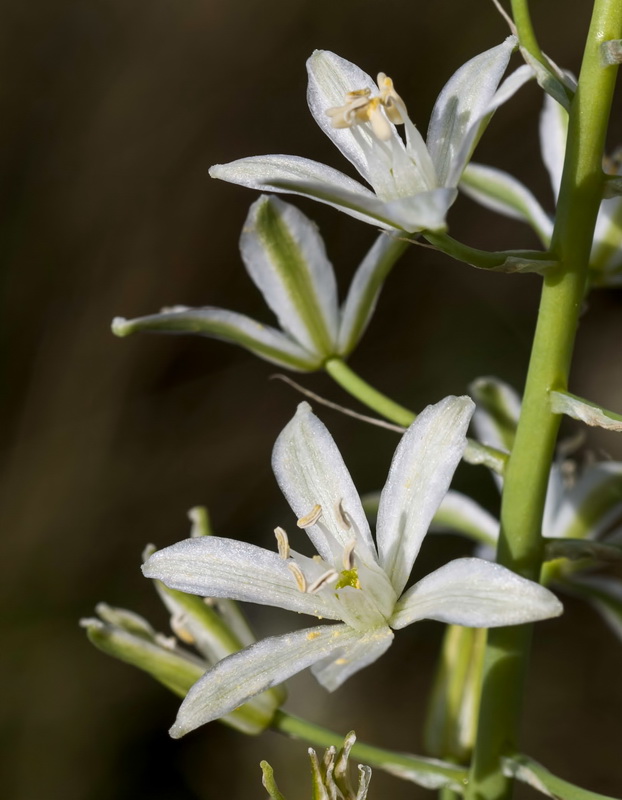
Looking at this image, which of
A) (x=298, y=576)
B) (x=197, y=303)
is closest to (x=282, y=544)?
(x=298, y=576)

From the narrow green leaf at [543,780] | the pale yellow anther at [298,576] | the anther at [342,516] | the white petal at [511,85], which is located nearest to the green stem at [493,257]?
the white petal at [511,85]

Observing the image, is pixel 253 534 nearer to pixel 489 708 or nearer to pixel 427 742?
pixel 427 742

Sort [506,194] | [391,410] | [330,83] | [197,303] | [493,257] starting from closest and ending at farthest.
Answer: [493,257] < [330,83] < [391,410] < [506,194] < [197,303]

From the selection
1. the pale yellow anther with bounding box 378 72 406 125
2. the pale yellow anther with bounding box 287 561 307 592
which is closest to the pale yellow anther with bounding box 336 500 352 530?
the pale yellow anther with bounding box 287 561 307 592

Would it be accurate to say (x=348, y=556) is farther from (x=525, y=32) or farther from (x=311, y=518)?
(x=525, y=32)

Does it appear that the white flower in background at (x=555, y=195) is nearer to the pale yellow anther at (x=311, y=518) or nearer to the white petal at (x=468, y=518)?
the white petal at (x=468, y=518)

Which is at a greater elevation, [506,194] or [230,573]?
[506,194]

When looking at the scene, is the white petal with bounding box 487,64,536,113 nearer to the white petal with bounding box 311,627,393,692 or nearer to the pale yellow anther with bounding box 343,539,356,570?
the pale yellow anther with bounding box 343,539,356,570
